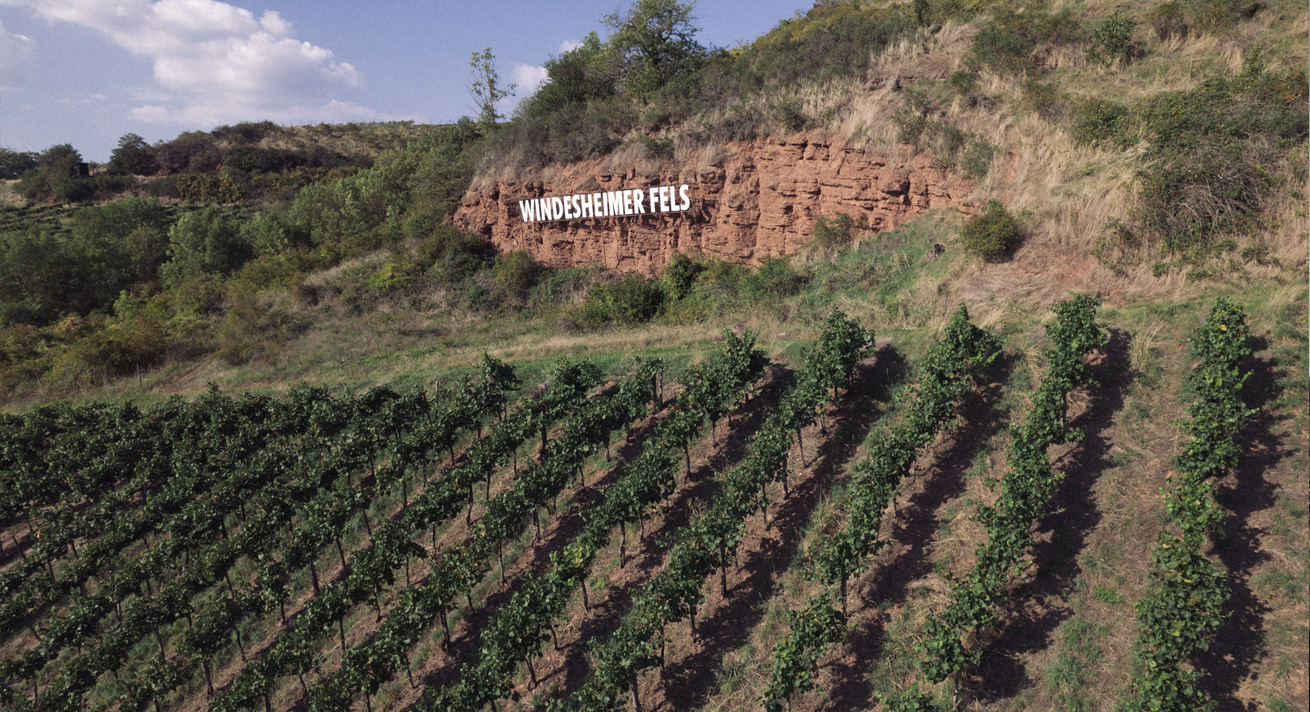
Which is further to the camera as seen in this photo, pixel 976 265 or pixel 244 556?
pixel 976 265

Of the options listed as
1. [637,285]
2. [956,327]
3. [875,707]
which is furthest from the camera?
[637,285]

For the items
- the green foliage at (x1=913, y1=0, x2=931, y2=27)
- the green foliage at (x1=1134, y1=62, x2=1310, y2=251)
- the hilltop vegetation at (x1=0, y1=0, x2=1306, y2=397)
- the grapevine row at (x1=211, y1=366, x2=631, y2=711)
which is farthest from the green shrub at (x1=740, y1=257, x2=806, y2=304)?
the green foliage at (x1=913, y1=0, x2=931, y2=27)

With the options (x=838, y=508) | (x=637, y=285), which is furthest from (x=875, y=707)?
(x=637, y=285)

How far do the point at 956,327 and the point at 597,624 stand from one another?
9338 mm

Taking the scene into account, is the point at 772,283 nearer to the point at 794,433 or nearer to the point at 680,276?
the point at 680,276

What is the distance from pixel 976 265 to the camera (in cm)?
1631

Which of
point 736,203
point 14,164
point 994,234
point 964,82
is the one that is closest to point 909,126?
point 964,82

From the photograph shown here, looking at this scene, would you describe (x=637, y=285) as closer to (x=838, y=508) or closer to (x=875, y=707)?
(x=838, y=508)

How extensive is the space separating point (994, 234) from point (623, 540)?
12.2m

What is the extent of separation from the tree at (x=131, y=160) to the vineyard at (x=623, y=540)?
66.1m

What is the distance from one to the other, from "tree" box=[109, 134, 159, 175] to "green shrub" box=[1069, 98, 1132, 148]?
277 ft

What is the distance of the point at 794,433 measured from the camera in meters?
13.6

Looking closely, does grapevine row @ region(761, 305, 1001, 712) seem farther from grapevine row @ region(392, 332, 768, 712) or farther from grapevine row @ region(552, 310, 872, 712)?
grapevine row @ region(392, 332, 768, 712)

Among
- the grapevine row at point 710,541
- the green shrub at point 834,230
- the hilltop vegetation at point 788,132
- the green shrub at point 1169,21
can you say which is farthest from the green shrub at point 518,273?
the green shrub at point 1169,21
